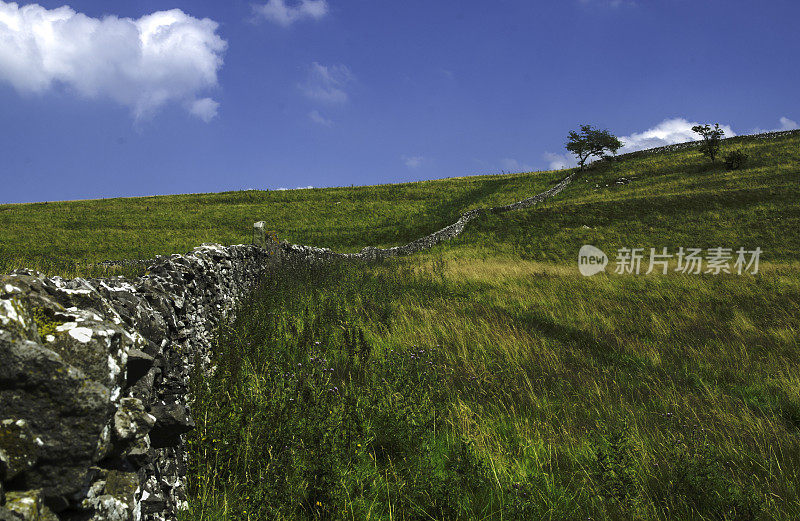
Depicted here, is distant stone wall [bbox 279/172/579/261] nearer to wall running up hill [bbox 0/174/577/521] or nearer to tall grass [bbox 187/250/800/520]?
tall grass [bbox 187/250/800/520]

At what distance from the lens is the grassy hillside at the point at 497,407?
347 cm

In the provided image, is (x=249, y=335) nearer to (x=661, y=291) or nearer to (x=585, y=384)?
(x=585, y=384)

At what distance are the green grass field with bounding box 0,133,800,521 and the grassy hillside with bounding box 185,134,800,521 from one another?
0.09 ft

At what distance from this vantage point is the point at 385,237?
33.5 metres

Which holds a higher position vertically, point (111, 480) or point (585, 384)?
point (111, 480)

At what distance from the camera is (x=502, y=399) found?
5527 mm

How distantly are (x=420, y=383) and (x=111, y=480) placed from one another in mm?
3687

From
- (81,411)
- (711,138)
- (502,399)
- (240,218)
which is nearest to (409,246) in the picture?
(502,399)

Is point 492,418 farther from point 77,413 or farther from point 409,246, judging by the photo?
point 409,246

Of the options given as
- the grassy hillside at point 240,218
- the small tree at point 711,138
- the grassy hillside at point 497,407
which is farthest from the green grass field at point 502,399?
the small tree at point 711,138

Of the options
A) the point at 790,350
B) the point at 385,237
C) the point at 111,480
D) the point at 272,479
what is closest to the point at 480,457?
the point at 272,479

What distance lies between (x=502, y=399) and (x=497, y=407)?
0.45m

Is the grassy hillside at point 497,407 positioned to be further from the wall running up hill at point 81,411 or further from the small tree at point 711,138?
the small tree at point 711,138

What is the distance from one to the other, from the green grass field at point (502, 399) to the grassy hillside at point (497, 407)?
3 centimetres
